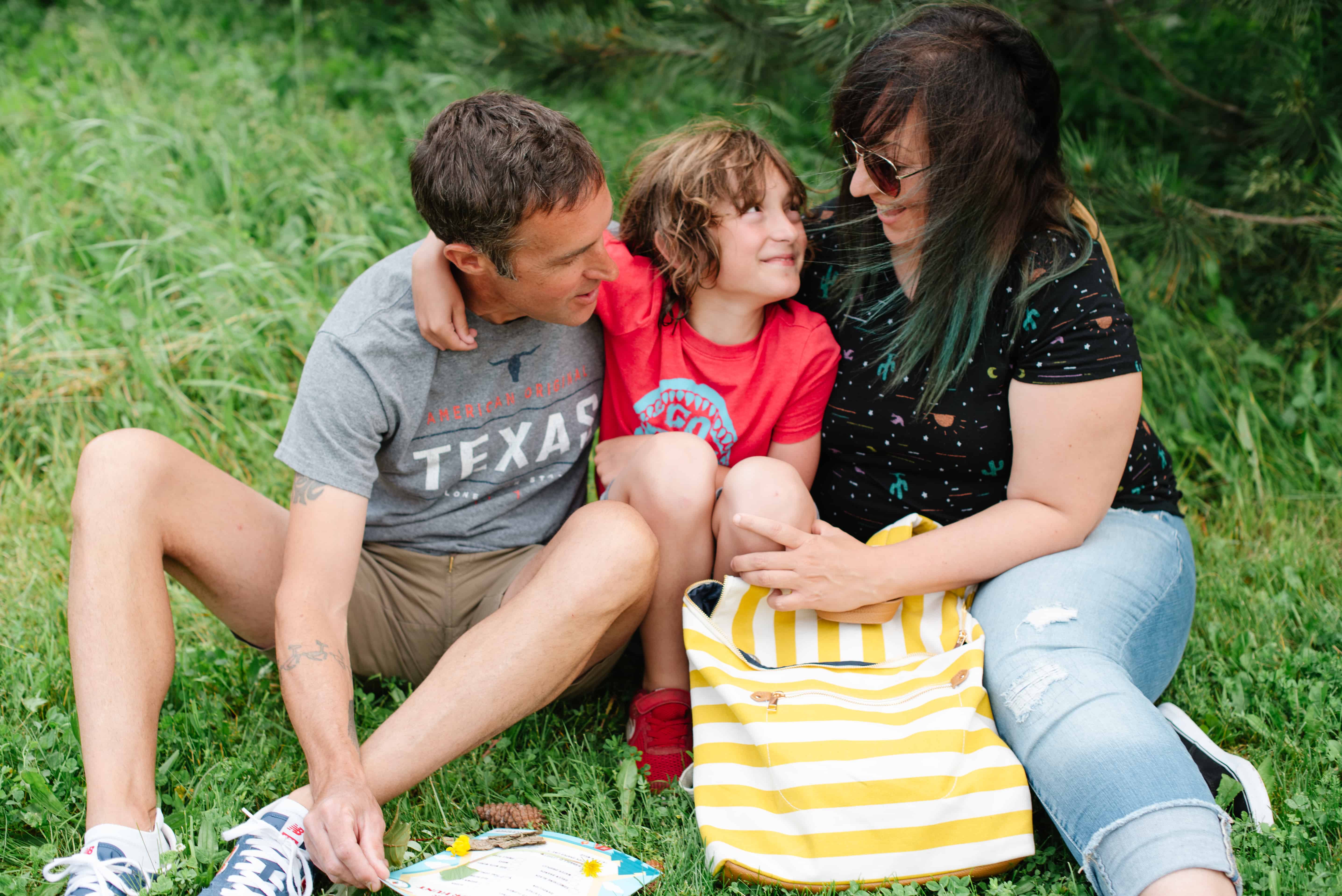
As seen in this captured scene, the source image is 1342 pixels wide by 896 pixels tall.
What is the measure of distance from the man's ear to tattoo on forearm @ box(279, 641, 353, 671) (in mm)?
694

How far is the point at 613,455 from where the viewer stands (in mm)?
2225

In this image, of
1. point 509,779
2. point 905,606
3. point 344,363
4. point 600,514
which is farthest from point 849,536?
point 344,363

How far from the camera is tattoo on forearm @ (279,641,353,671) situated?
178 centimetres

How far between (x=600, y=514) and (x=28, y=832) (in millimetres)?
1155

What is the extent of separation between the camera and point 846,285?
218 cm

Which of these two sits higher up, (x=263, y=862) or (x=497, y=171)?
(x=497, y=171)

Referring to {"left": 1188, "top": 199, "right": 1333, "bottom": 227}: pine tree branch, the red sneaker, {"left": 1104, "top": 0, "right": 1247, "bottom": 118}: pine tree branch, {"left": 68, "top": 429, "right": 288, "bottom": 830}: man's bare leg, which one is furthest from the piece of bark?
{"left": 1104, "top": 0, "right": 1247, "bottom": 118}: pine tree branch

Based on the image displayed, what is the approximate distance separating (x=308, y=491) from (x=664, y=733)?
0.79 metres

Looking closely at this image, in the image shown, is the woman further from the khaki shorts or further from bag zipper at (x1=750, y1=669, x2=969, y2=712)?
the khaki shorts

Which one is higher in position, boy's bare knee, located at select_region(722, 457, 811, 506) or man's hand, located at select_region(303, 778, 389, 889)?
boy's bare knee, located at select_region(722, 457, 811, 506)

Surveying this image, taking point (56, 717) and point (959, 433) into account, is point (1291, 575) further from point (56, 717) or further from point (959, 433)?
point (56, 717)

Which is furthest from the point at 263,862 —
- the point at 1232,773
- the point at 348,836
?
the point at 1232,773

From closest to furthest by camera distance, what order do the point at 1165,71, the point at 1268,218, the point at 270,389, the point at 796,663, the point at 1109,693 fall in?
1. the point at 1109,693
2. the point at 796,663
3. the point at 1268,218
4. the point at 1165,71
5. the point at 270,389

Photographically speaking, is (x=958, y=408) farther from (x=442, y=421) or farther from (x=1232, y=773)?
(x=442, y=421)
